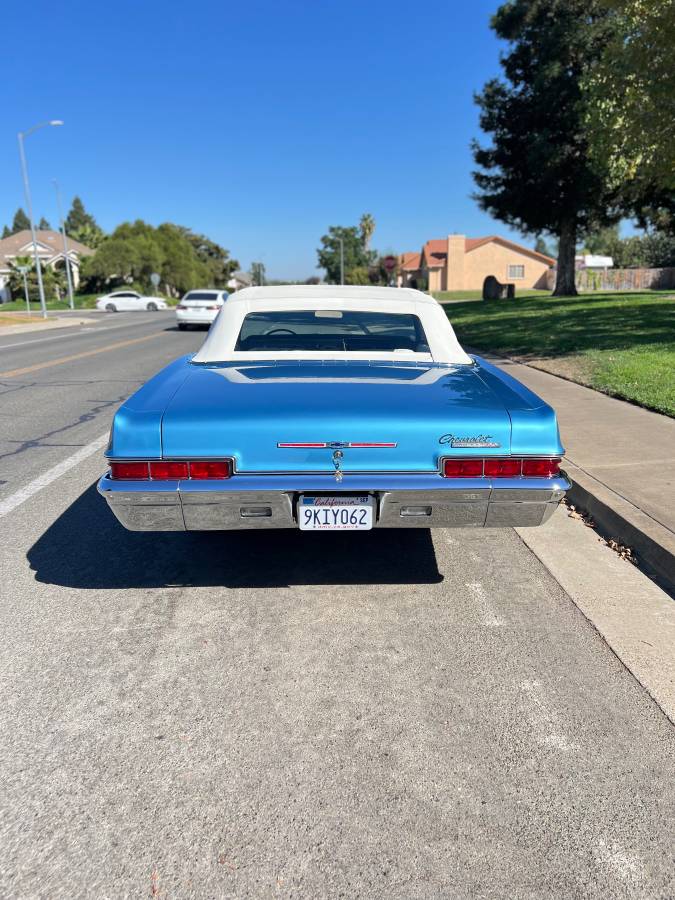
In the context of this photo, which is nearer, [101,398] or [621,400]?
[621,400]

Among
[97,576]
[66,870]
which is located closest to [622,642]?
[66,870]

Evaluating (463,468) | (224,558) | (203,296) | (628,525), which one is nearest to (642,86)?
(628,525)

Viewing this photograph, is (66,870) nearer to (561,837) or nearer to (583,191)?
(561,837)

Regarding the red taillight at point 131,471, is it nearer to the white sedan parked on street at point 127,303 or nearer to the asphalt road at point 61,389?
the asphalt road at point 61,389

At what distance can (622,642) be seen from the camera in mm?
3104

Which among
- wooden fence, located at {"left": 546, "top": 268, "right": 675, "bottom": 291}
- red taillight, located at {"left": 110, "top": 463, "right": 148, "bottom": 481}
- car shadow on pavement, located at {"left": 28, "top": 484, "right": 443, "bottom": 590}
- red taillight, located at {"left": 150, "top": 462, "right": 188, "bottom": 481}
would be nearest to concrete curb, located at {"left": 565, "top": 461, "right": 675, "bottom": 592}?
car shadow on pavement, located at {"left": 28, "top": 484, "right": 443, "bottom": 590}

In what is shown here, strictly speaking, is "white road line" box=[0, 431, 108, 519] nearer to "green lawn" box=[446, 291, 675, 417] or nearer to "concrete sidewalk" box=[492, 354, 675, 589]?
"concrete sidewalk" box=[492, 354, 675, 589]

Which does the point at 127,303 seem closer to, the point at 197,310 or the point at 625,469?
the point at 197,310

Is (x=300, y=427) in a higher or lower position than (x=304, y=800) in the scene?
higher

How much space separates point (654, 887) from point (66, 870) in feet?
5.40

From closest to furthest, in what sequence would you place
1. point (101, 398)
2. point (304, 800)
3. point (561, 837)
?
point (561, 837), point (304, 800), point (101, 398)

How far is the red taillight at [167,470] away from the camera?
3041 mm

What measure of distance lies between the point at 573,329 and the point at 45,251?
67.0 meters

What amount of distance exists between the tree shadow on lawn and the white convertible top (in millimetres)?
8246
